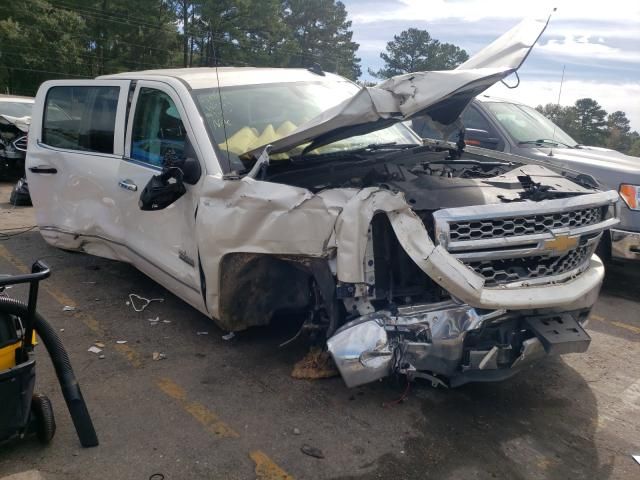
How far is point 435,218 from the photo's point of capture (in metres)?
2.76

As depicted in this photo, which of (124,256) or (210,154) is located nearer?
(210,154)

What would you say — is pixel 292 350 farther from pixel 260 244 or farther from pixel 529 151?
pixel 529 151

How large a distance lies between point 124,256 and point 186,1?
32578mm

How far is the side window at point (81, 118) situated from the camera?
4.64m

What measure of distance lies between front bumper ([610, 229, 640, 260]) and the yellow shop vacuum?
4.63m

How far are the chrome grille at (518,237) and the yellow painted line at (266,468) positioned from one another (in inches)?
53.1

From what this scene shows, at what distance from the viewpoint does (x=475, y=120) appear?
6.49 m

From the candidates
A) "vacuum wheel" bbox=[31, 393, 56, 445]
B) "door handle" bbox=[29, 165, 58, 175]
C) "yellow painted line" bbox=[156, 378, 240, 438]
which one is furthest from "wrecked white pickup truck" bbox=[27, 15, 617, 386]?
"vacuum wheel" bbox=[31, 393, 56, 445]

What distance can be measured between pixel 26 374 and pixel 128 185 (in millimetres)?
2040

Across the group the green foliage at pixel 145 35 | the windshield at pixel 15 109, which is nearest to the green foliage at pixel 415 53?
the green foliage at pixel 145 35

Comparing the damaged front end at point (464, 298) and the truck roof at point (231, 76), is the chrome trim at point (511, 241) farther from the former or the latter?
the truck roof at point (231, 76)

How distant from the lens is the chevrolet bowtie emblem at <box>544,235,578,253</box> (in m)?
2.91

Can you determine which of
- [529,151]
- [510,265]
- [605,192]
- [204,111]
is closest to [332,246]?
[510,265]

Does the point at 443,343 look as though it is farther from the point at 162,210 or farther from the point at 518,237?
the point at 162,210
